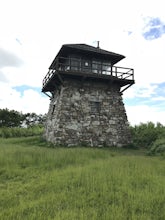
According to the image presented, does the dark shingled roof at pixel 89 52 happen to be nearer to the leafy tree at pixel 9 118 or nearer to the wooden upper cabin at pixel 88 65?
the wooden upper cabin at pixel 88 65

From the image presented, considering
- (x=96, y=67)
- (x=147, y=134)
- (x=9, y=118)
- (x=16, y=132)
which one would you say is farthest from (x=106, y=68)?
(x=9, y=118)

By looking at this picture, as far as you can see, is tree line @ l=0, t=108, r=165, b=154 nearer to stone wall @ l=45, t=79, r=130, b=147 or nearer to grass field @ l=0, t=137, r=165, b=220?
stone wall @ l=45, t=79, r=130, b=147

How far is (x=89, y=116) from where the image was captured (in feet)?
68.2

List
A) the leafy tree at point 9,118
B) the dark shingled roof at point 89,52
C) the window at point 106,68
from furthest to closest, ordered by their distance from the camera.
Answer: the leafy tree at point 9,118, the window at point 106,68, the dark shingled roof at point 89,52

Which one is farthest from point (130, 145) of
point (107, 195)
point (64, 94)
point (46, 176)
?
point (107, 195)

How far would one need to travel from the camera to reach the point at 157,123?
24.7 metres

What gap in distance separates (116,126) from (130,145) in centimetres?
197

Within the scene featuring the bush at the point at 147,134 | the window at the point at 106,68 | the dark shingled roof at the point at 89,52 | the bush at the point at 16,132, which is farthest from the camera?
the bush at the point at 16,132

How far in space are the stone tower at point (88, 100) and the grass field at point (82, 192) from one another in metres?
7.99

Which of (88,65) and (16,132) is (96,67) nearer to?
(88,65)

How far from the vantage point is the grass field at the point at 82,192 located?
6.02 m

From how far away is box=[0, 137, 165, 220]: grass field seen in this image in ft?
19.8

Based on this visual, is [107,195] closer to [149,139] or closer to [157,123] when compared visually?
[149,139]

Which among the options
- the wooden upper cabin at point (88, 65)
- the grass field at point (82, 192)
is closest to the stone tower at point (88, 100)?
the wooden upper cabin at point (88, 65)
